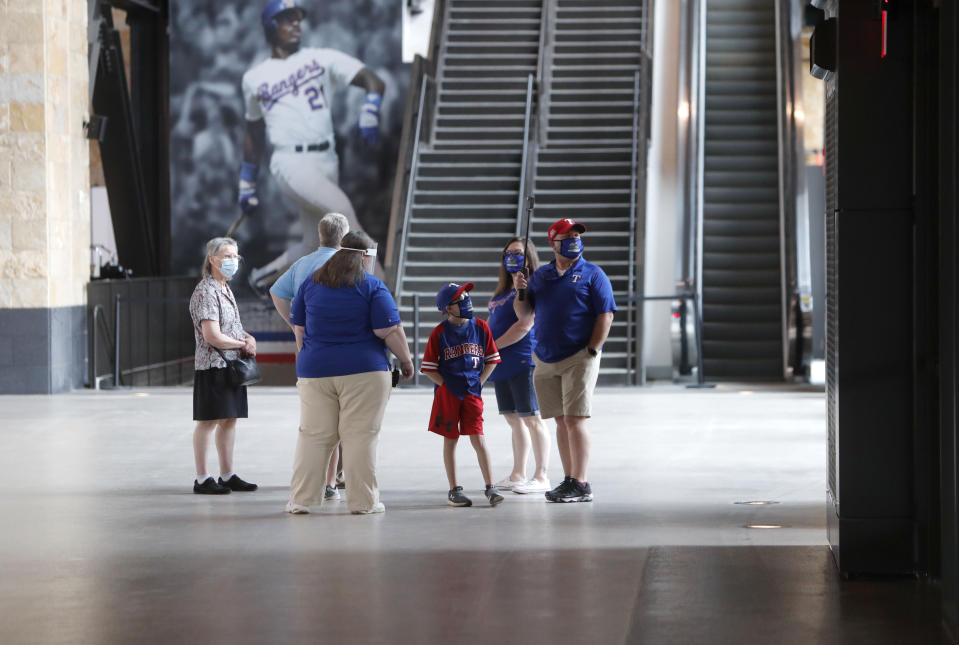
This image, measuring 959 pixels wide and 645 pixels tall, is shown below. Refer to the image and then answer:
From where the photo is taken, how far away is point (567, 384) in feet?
25.7

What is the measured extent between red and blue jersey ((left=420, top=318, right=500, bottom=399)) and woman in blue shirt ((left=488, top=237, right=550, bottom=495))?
1.50 feet

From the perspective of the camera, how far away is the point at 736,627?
498 centimetres

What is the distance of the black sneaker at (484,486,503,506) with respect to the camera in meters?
7.69

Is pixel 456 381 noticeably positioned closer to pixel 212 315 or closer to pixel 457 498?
pixel 457 498

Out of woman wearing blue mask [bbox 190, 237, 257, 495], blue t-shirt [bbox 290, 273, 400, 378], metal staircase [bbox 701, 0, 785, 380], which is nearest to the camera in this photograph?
blue t-shirt [bbox 290, 273, 400, 378]

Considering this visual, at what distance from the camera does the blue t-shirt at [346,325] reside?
7258mm

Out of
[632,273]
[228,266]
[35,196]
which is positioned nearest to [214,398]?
[228,266]

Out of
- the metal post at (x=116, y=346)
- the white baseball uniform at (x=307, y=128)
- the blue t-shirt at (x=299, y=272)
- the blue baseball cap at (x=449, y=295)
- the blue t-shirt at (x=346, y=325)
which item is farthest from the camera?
the white baseball uniform at (x=307, y=128)

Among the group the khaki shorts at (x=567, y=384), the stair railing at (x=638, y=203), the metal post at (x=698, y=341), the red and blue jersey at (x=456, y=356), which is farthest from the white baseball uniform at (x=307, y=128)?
the red and blue jersey at (x=456, y=356)

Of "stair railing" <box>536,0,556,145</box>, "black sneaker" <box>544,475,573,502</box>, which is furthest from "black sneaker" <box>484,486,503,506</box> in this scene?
"stair railing" <box>536,0,556,145</box>

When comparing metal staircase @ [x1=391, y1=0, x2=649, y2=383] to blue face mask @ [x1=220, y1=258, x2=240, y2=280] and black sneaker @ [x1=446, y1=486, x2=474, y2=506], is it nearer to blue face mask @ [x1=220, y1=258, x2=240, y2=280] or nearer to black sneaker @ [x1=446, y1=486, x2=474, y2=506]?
blue face mask @ [x1=220, y1=258, x2=240, y2=280]

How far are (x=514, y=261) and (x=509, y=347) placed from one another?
20.5 inches

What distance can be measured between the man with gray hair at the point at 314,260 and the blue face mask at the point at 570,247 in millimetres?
1219

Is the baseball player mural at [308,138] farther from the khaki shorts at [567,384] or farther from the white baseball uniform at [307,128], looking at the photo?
the khaki shorts at [567,384]
